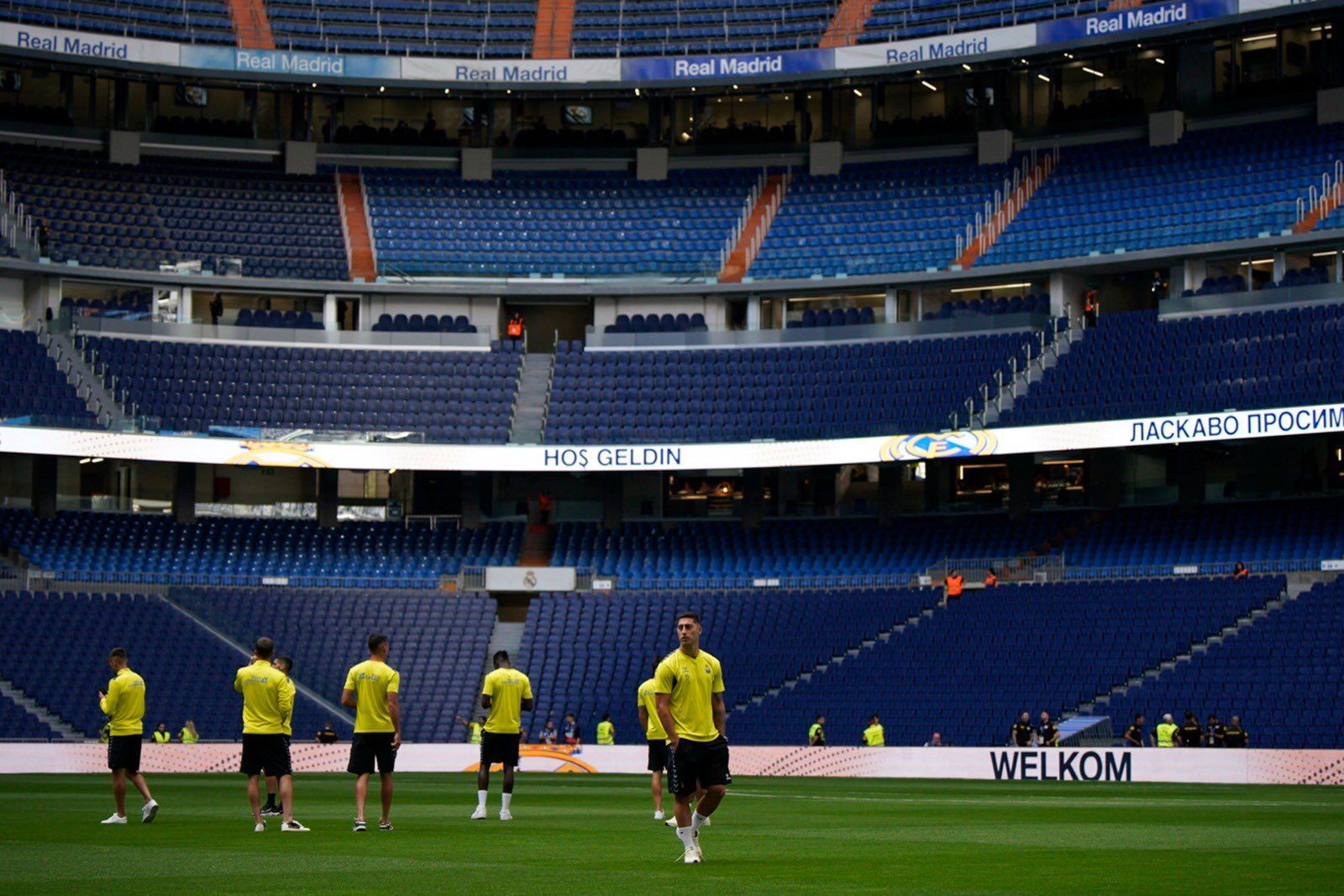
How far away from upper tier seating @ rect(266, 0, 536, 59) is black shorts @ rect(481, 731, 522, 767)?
46192mm

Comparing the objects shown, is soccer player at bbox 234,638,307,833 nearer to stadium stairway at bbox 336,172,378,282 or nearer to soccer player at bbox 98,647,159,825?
soccer player at bbox 98,647,159,825

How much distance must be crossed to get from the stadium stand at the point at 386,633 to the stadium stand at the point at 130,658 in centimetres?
140

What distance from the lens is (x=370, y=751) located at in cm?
1955

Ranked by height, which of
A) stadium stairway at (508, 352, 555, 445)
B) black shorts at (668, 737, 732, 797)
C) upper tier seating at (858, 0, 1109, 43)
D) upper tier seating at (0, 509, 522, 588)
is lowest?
black shorts at (668, 737, 732, 797)

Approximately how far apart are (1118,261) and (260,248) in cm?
2844

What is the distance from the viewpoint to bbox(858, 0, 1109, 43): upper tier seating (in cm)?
6059

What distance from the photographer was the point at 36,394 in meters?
56.3

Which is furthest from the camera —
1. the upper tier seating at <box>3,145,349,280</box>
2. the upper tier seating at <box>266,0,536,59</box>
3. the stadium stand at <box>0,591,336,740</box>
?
the upper tier seating at <box>266,0,536,59</box>

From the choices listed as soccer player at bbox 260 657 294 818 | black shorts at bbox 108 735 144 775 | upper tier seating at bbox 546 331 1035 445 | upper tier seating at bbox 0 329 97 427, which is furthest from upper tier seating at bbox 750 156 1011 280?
black shorts at bbox 108 735 144 775

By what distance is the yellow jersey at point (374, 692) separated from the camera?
19.5 meters

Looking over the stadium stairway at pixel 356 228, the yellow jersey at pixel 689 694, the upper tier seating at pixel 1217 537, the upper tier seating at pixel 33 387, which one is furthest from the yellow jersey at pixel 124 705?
the stadium stairway at pixel 356 228

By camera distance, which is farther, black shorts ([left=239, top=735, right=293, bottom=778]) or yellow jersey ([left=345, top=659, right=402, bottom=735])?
black shorts ([left=239, top=735, right=293, bottom=778])

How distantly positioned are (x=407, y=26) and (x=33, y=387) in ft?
65.5

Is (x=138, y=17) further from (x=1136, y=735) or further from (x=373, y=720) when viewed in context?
(x=373, y=720)
